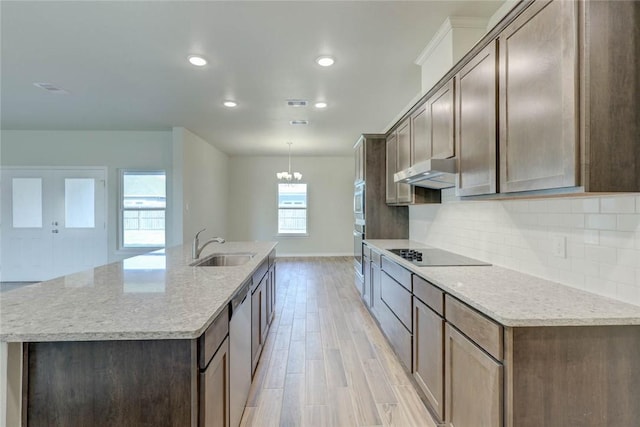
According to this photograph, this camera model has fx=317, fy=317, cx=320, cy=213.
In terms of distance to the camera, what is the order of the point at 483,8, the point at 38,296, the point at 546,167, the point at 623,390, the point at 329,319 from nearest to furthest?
the point at 623,390, the point at 546,167, the point at 38,296, the point at 483,8, the point at 329,319

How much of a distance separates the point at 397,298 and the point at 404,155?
1.59 meters

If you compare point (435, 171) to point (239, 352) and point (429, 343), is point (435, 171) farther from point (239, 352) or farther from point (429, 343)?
point (239, 352)

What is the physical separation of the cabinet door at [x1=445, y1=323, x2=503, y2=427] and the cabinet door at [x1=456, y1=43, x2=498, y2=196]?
2.91 feet

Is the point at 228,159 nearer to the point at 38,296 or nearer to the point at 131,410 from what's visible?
the point at 38,296

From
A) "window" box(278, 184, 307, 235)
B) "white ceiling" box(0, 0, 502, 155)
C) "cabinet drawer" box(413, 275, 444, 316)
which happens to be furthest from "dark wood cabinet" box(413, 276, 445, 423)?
"window" box(278, 184, 307, 235)

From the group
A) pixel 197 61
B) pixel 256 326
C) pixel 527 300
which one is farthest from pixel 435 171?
pixel 197 61

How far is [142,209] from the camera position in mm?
6051

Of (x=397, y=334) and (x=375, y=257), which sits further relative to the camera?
(x=375, y=257)

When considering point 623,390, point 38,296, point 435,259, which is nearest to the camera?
point 623,390

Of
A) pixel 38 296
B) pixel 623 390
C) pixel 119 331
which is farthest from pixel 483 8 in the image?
pixel 38 296

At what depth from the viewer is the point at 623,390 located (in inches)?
50.0

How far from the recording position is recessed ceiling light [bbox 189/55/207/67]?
312 centimetres

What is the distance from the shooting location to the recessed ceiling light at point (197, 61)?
10.2ft

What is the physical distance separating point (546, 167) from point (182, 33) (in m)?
2.86
